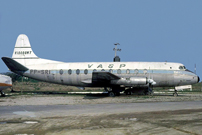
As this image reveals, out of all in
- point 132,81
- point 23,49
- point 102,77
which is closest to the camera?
point 132,81

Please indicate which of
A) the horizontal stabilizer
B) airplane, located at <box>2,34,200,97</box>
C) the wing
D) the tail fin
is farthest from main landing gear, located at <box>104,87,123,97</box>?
the tail fin

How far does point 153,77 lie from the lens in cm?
3088

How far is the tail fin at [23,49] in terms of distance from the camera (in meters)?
35.5

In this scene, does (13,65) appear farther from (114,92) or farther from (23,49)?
(114,92)

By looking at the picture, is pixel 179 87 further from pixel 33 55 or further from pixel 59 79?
pixel 33 55

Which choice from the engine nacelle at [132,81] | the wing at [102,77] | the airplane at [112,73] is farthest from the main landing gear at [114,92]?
the engine nacelle at [132,81]

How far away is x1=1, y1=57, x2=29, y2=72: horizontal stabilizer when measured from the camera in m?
32.2

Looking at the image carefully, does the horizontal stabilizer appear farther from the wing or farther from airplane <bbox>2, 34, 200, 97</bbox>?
the wing

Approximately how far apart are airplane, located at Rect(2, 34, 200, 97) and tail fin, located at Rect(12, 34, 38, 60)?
36.9 inches

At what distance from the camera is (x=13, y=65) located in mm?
33031

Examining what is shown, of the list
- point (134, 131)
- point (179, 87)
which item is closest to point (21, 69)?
point (179, 87)

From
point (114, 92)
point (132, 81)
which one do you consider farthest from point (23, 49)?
point (132, 81)

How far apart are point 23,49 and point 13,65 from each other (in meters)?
3.59

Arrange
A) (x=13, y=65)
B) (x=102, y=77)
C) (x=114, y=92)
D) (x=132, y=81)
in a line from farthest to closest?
(x=13, y=65) < (x=114, y=92) < (x=102, y=77) < (x=132, y=81)
